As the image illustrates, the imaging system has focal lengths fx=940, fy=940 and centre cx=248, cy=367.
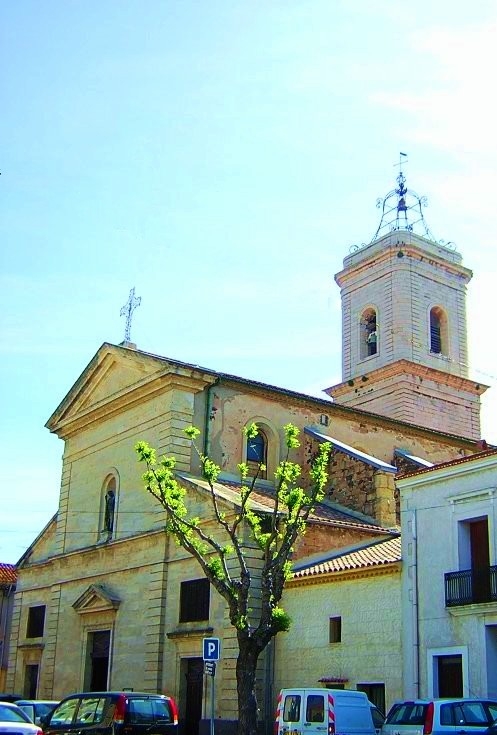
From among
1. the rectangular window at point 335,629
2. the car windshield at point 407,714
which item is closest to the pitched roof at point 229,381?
the rectangular window at point 335,629

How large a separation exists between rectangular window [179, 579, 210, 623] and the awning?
6.92m

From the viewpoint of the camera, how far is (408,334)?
4138 cm

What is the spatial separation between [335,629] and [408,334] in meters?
21.1

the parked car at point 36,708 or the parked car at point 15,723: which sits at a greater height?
the parked car at point 15,723

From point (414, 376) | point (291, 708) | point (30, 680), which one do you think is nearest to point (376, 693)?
point (291, 708)

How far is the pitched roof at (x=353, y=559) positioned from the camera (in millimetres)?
21969

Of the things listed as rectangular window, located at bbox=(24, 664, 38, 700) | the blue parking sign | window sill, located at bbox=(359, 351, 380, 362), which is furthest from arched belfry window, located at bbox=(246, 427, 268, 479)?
window sill, located at bbox=(359, 351, 380, 362)

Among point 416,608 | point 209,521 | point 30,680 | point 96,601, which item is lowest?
point 30,680

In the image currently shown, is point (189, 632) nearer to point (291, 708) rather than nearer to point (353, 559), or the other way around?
point (353, 559)

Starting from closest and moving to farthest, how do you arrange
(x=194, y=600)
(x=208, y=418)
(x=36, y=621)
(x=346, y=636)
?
(x=346, y=636) → (x=194, y=600) → (x=208, y=418) → (x=36, y=621)

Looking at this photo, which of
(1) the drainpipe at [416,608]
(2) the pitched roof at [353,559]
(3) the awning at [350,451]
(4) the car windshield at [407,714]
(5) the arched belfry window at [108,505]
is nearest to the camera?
(4) the car windshield at [407,714]

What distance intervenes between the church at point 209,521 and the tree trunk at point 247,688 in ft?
10.4

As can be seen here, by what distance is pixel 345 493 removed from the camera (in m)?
29.8

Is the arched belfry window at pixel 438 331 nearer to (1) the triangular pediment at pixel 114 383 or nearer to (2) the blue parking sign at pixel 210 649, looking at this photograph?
(1) the triangular pediment at pixel 114 383
